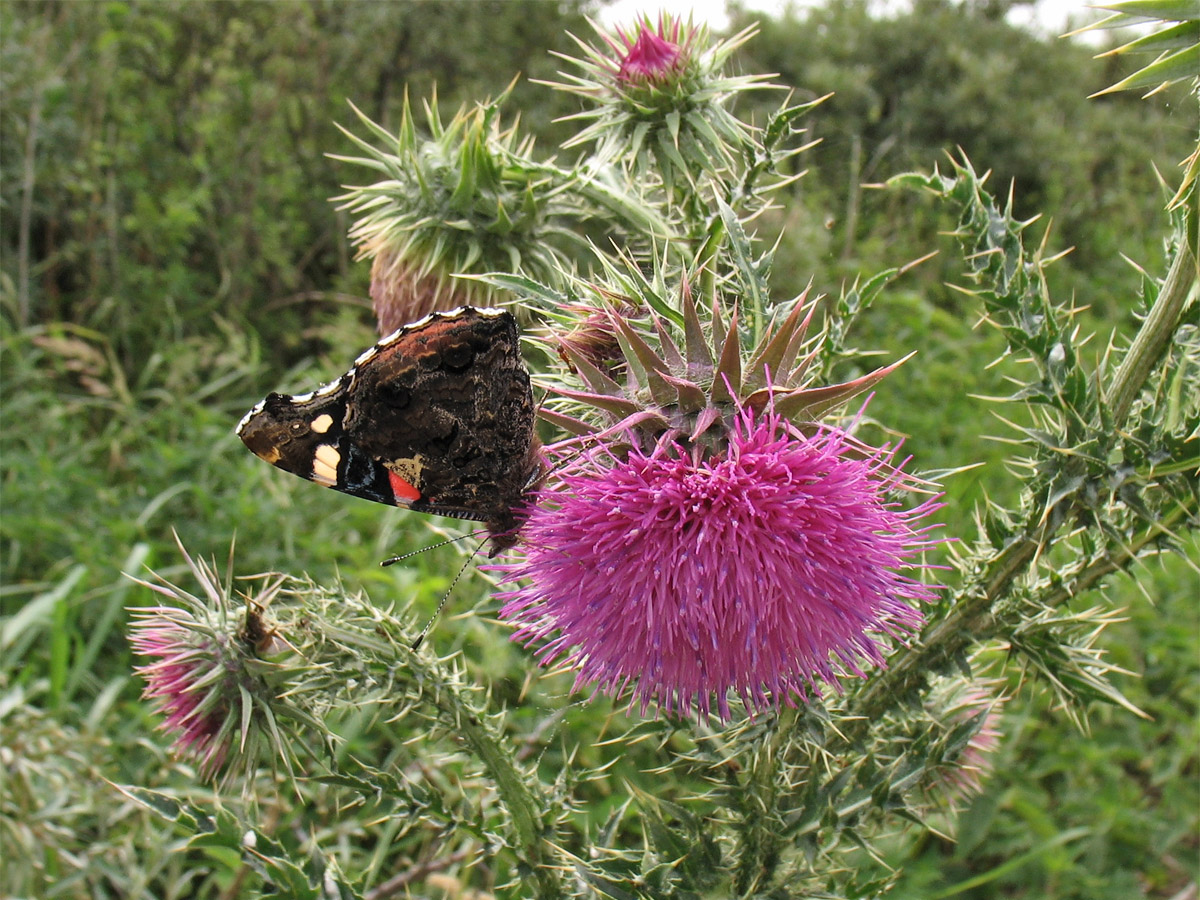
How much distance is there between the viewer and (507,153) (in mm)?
3379

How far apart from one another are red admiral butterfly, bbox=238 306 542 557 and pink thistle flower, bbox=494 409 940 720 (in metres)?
0.52

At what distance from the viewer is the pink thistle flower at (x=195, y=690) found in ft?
8.86

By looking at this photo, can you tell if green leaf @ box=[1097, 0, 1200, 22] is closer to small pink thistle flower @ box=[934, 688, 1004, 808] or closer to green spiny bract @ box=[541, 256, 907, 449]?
green spiny bract @ box=[541, 256, 907, 449]

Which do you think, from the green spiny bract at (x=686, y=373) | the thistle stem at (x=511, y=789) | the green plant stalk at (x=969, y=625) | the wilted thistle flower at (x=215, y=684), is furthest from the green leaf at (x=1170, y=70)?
the wilted thistle flower at (x=215, y=684)

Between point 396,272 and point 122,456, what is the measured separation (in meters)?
4.20

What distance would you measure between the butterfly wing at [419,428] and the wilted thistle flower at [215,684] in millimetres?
478

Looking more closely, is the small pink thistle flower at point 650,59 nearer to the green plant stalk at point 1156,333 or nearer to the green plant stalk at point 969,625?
the green plant stalk at point 1156,333

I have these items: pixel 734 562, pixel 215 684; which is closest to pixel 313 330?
pixel 215 684

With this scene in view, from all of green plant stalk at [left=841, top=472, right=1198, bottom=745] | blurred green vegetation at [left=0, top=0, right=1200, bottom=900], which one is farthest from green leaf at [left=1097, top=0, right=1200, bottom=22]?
green plant stalk at [left=841, top=472, right=1198, bottom=745]

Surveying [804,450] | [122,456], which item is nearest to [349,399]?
[804,450]

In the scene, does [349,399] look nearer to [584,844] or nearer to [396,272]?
[396,272]

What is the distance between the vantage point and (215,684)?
8.89ft

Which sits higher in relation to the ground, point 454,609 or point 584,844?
point 584,844

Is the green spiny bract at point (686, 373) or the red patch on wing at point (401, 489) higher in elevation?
the green spiny bract at point (686, 373)
